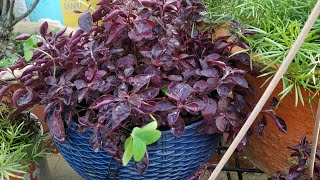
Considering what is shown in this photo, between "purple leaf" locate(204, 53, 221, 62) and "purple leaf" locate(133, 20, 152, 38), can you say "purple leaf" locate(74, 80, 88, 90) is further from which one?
"purple leaf" locate(204, 53, 221, 62)

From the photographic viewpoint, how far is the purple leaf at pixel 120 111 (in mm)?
729

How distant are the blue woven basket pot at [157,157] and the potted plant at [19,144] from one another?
0.41 feet

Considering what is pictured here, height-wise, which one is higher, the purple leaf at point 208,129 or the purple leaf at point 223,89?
the purple leaf at point 223,89

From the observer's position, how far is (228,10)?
105 centimetres

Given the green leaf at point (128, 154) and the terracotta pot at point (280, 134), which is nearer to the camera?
the green leaf at point (128, 154)

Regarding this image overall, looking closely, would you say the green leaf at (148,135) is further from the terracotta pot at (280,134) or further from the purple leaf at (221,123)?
the terracotta pot at (280,134)

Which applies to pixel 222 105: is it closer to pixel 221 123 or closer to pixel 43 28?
pixel 221 123

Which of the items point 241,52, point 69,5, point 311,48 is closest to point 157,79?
point 241,52

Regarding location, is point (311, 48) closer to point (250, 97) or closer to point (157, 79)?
point (250, 97)

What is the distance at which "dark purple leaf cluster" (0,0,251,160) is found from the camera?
0.79 m

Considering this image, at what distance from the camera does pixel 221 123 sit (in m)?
0.81

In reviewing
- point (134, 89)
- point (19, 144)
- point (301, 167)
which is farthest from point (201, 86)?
point (19, 144)

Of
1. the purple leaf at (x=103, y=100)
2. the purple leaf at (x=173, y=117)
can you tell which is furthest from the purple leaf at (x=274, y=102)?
the purple leaf at (x=103, y=100)

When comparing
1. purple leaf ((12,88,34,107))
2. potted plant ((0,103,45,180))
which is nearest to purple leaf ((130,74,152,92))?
purple leaf ((12,88,34,107))
